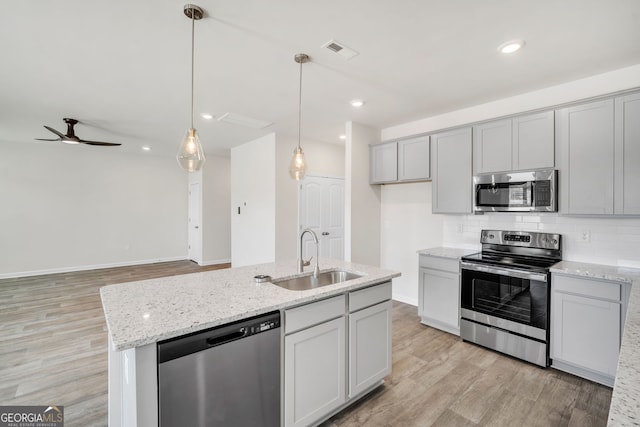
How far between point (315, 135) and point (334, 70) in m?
2.28

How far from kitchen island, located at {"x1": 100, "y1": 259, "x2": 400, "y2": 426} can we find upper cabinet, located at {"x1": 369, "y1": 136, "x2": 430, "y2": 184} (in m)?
1.89

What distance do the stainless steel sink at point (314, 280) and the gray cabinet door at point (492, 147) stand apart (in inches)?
78.4

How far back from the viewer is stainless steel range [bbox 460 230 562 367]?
2605 millimetres

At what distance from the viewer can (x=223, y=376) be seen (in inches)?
56.2

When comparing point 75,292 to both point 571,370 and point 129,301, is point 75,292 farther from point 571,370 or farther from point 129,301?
point 571,370

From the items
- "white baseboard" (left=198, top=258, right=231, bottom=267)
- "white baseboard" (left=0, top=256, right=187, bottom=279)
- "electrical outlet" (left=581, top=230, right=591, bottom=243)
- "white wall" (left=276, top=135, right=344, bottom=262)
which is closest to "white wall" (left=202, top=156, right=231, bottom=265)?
"white baseboard" (left=198, top=258, right=231, bottom=267)

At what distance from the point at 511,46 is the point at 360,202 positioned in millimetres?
2411

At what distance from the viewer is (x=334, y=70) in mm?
2633

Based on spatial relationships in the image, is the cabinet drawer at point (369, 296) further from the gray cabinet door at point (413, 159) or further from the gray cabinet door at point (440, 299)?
the gray cabinet door at point (413, 159)

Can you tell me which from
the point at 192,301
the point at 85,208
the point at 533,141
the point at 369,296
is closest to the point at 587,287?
the point at 533,141

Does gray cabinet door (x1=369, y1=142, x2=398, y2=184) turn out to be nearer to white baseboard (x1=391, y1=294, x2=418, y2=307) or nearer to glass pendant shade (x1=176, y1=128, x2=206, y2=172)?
white baseboard (x1=391, y1=294, x2=418, y2=307)

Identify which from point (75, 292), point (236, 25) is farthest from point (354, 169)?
point (75, 292)

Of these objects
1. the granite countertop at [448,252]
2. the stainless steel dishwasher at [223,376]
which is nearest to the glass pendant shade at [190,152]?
the stainless steel dishwasher at [223,376]

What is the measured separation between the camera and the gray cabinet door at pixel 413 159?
3666 millimetres
